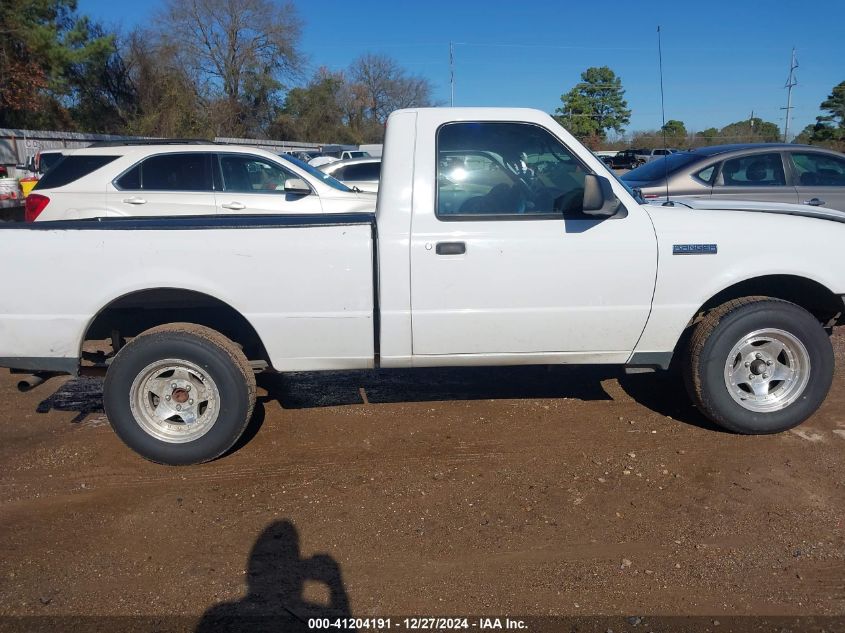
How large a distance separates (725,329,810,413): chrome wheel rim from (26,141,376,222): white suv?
5.01 m

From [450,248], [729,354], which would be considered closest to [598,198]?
[450,248]

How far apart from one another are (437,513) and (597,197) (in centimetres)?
191

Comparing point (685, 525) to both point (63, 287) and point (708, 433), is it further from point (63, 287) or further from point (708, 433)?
point (63, 287)

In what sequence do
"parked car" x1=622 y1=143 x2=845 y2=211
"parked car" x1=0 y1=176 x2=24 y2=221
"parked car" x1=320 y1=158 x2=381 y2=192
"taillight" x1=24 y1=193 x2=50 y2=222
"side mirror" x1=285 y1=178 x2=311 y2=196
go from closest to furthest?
"taillight" x1=24 y1=193 x2=50 y2=222 → "side mirror" x1=285 y1=178 x2=311 y2=196 → "parked car" x1=622 y1=143 x2=845 y2=211 → "parked car" x1=0 y1=176 x2=24 y2=221 → "parked car" x1=320 y1=158 x2=381 y2=192

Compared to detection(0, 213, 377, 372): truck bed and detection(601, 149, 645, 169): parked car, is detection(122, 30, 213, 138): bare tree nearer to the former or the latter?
detection(601, 149, 645, 169): parked car

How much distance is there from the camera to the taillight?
26.2 ft

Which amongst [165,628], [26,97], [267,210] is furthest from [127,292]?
[26,97]

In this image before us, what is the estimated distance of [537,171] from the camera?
4.30 metres

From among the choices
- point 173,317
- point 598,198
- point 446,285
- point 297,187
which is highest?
point 297,187

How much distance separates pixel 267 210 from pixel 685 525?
616 centimetres

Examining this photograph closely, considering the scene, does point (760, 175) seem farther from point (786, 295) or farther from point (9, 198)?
point (9, 198)

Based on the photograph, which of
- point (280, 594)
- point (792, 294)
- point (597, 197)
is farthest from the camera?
point (792, 294)

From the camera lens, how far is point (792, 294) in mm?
4668

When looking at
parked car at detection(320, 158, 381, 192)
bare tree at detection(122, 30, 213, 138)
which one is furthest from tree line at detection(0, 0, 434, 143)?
parked car at detection(320, 158, 381, 192)
